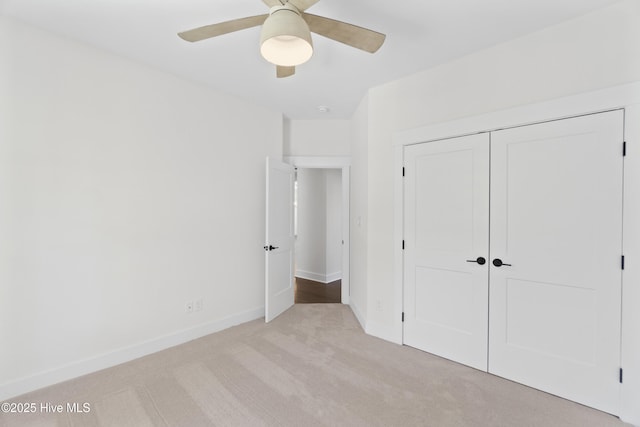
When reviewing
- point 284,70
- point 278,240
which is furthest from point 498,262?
point 278,240

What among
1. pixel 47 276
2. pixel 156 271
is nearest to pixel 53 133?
pixel 47 276

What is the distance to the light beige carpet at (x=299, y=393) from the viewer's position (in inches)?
70.8

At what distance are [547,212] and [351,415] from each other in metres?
2.00

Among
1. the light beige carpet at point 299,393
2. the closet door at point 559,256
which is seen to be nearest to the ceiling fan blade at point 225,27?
the closet door at point 559,256

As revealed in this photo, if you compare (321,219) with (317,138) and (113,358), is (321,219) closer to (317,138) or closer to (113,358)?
(317,138)

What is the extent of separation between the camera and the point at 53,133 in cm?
216

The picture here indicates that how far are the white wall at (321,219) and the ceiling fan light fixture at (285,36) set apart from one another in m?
4.13

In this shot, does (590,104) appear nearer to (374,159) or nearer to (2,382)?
(374,159)

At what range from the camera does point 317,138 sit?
4.10 meters

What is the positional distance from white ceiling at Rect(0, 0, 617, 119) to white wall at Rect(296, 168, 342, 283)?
9.08 feet

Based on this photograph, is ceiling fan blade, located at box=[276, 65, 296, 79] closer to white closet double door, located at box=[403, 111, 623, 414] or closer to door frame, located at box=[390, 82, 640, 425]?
white closet double door, located at box=[403, 111, 623, 414]

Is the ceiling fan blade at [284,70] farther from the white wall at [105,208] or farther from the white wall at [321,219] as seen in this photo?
the white wall at [321,219]

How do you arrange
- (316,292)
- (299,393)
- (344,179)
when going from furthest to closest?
(316,292), (344,179), (299,393)

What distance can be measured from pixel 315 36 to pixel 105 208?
2225 mm
